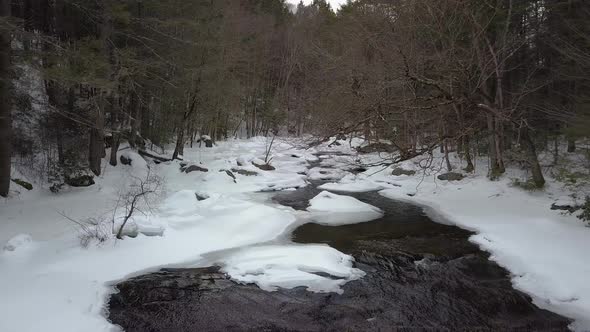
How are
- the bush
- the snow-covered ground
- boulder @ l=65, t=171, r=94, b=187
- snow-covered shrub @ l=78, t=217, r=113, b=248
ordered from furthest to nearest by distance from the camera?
1. boulder @ l=65, t=171, r=94, b=187
2. the bush
3. snow-covered shrub @ l=78, t=217, r=113, b=248
4. the snow-covered ground

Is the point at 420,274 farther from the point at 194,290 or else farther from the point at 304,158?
the point at 304,158

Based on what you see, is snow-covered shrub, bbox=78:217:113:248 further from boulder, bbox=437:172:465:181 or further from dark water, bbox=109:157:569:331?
boulder, bbox=437:172:465:181

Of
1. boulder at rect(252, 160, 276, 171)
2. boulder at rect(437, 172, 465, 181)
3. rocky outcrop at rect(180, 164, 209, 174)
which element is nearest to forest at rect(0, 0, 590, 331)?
boulder at rect(437, 172, 465, 181)

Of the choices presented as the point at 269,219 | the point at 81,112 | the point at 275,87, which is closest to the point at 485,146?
the point at 269,219

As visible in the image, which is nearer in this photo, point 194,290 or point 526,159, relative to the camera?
point 194,290

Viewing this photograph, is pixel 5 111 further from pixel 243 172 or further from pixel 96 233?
pixel 243 172

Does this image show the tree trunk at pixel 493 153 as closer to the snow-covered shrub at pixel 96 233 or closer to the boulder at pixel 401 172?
the boulder at pixel 401 172

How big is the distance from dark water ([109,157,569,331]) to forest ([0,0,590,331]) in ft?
0.12

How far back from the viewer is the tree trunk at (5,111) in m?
8.70

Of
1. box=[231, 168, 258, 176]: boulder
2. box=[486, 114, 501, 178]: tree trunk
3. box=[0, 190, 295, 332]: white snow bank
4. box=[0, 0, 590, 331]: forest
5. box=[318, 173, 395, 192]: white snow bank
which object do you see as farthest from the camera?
box=[231, 168, 258, 176]: boulder

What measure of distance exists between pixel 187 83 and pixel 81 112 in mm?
5123

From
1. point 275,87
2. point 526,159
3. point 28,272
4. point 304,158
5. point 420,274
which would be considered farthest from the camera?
point 275,87

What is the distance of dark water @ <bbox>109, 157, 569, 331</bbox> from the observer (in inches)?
206

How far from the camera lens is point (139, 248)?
7367mm
